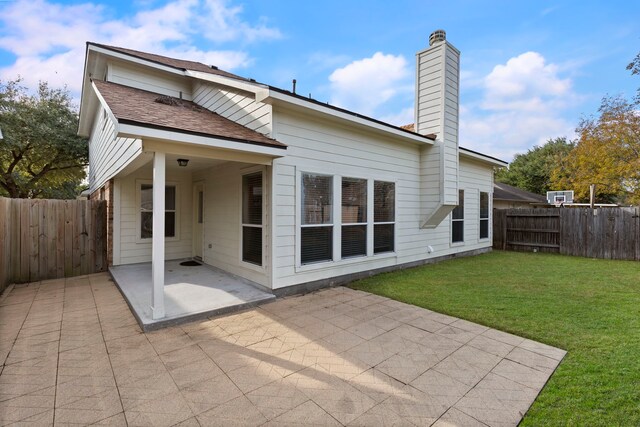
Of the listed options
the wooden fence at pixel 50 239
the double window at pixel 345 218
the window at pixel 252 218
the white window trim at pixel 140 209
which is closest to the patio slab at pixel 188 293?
the window at pixel 252 218

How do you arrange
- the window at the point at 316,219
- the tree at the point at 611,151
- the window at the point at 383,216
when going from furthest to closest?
the tree at the point at 611,151
the window at the point at 383,216
the window at the point at 316,219

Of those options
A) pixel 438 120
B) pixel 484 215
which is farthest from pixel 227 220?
pixel 484 215

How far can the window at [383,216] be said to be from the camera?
22.7 feet

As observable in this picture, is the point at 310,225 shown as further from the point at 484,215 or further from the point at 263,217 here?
the point at 484,215

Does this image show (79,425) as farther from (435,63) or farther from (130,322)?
(435,63)

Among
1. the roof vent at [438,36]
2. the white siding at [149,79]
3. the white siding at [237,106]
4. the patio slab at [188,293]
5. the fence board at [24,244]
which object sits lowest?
the patio slab at [188,293]

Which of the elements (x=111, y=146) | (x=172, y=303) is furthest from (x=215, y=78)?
(x=172, y=303)

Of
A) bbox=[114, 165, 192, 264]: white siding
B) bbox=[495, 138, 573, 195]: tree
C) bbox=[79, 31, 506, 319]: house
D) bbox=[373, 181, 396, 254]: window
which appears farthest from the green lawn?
bbox=[495, 138, 573, 195]: tree

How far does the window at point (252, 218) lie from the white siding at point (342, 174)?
0.46 m

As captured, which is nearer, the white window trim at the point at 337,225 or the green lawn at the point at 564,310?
the green lawn at the point at 564,310

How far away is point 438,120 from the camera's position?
754cm

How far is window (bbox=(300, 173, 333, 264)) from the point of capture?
5605mm

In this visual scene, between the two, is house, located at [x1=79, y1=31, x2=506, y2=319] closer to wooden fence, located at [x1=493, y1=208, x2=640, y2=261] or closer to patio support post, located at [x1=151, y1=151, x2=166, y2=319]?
patio support post, located at [x1=151, y1=151, x2=166, y2=319]

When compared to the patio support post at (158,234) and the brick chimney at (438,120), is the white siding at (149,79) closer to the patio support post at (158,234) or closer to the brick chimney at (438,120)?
the patio support post at (158,234)
